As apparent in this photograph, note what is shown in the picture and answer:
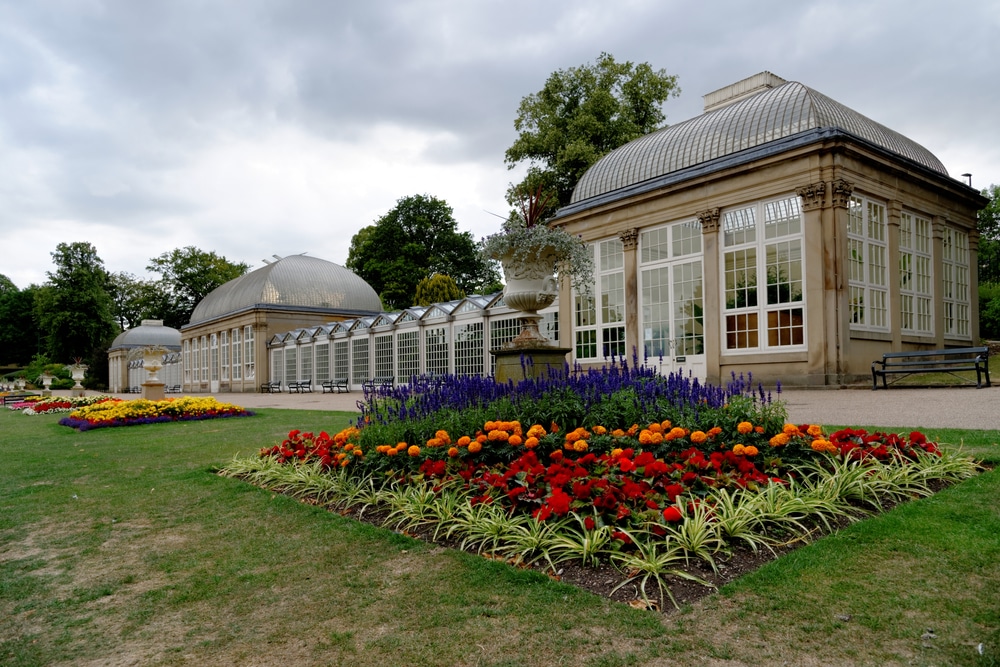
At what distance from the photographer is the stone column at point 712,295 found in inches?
676

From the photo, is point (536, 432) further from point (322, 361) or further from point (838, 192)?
point (322, 361)

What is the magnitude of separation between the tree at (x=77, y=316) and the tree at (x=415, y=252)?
2759cm

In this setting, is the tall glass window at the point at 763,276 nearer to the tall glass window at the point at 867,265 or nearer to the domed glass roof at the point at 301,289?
the tall glass window at the point at 867,265


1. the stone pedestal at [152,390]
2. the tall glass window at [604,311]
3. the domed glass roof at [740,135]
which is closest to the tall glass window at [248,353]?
the stone pedestal at [152,390]

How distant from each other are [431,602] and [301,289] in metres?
40.9

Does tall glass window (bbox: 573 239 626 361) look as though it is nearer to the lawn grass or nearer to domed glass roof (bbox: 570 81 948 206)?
domed glass roof (bbox: 570 81 948 206)

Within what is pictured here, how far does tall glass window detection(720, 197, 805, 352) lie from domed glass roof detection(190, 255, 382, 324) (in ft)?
97.7

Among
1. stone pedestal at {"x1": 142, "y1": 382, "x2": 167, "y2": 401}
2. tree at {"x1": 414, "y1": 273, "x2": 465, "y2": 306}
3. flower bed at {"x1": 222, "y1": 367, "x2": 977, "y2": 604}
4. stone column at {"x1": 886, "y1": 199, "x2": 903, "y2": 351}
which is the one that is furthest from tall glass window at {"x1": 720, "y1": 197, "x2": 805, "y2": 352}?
tree at {"x1": 414, "y1": 273, "x2": 465, "y2": 306}

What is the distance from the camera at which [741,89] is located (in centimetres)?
2189

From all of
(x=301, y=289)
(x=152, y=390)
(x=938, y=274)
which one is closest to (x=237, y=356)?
(x=301, y=289)

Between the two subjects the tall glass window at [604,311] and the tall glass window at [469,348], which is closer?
the tall glass window at [604,311]

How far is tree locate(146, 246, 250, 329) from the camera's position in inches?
2440

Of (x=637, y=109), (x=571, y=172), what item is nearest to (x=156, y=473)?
(x=571, y=172)

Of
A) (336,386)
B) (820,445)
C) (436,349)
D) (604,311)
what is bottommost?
(336,386)
